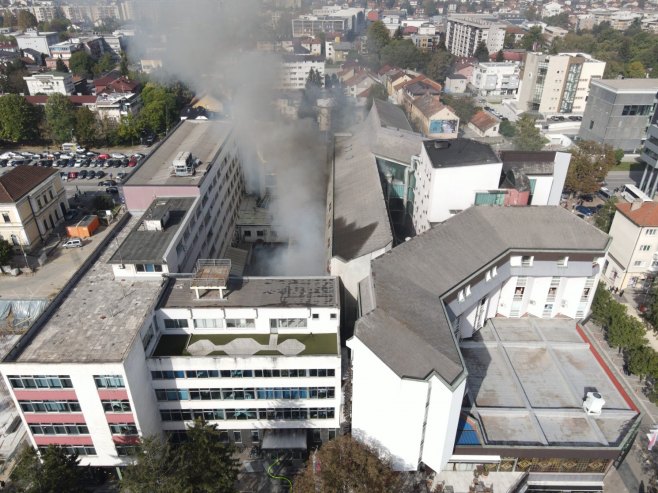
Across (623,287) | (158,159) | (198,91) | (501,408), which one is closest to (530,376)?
(501,408)

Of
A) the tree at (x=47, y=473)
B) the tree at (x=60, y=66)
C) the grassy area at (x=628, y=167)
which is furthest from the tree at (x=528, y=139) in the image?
the tree at (x=60, y=66)

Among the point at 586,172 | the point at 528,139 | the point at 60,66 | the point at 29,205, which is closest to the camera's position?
the point at 29,205

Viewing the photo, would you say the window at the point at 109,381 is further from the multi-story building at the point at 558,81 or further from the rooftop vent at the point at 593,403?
the multi-story building at the point at 558,81

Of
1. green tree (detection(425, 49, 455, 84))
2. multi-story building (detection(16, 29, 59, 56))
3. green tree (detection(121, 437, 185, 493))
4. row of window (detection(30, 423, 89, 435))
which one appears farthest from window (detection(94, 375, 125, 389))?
multi-story building (detection(16, 29, 59, 56))

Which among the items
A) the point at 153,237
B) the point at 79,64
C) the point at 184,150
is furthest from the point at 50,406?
the point at 79,64

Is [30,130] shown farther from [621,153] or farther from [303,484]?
[621,153]

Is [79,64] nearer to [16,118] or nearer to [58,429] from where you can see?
[16,118]
